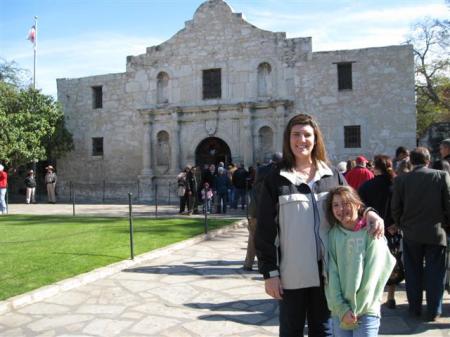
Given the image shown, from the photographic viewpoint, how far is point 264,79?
2272 centimetres

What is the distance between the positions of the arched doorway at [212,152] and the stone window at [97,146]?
5.87 m

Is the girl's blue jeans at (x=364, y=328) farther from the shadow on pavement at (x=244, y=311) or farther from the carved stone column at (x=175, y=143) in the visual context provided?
the carved stone column at (x=175, y=143)

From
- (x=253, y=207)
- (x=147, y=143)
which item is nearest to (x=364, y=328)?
(x=253, y=207)

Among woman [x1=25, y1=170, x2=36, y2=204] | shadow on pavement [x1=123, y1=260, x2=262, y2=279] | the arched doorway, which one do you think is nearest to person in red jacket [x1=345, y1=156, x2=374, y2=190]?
shadow on pavement [x1=123, y1=260, x2=262, y2=279]

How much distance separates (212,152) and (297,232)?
20.7 metres

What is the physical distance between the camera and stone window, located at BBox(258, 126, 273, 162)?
22562 mm

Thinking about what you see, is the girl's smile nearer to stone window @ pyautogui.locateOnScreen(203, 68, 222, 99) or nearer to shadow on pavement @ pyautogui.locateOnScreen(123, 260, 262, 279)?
shadow on pavement @ pyautogui.locateOnScreen(123, 260, 262, 279)

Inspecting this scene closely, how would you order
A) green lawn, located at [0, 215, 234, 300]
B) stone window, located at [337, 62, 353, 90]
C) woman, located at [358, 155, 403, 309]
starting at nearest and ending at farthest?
woman, located at [358, 155, 403, 309], green lawn, located at [0, 215, 234, 300], stone window, located at [337, 62, 353, 90]

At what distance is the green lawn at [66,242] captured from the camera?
731 centimetres

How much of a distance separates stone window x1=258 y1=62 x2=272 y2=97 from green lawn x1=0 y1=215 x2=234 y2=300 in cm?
1004

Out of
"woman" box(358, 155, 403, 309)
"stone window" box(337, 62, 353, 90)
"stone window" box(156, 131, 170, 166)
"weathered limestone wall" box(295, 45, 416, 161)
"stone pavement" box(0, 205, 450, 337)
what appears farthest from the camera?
"stone window" box(156, 131, 170, 166)

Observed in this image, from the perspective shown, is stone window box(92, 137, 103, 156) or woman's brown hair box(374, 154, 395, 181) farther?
stone window box(92, 137, 103, 156)

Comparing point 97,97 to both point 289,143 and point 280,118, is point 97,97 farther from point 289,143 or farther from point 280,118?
point 289,143

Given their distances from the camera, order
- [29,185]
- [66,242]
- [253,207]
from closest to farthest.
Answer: [253,207] → [66,242] → [29,185]
